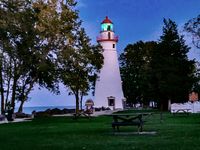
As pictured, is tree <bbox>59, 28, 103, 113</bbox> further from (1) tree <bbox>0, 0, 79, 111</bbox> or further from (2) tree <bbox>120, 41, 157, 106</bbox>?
(2) tree <bbox>120, 41, 157, 106</bbox>

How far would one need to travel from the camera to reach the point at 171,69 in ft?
213

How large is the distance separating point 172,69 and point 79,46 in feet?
75.5

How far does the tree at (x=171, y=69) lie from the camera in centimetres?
6419

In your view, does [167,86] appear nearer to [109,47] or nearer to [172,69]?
[172,69]

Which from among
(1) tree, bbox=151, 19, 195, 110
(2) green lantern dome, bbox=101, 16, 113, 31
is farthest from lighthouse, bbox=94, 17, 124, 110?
(1) tree, bbox=151, 19, 195, 110

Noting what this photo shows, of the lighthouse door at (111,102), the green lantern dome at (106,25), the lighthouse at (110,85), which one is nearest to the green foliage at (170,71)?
the lighthouse at (110,85)

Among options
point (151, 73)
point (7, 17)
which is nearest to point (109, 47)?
point (151, 73)

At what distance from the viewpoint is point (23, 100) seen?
169 ft

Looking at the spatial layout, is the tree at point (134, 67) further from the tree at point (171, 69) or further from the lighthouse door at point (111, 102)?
the tree at point (171, 69)

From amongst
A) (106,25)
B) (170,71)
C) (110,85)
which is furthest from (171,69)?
(106,25)

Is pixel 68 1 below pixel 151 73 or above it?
above

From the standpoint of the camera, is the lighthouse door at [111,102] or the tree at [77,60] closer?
the tree at [77,60]

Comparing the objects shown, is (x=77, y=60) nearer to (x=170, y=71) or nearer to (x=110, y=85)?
(x=170, y=71)

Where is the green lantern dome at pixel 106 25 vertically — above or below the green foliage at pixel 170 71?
above
